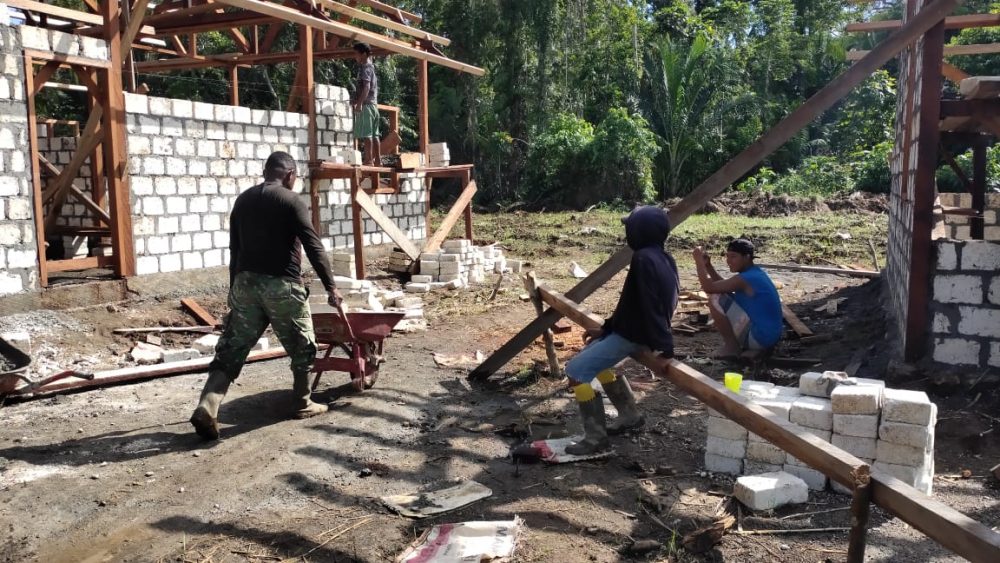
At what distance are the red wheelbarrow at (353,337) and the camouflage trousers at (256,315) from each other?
43 centimetres

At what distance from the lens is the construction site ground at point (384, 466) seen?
3.93 metres

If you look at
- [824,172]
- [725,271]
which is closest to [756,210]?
[824,172]

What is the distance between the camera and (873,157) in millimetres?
23609

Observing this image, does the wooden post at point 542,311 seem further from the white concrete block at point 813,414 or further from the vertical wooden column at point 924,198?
the vertical wooden column at point 924,198

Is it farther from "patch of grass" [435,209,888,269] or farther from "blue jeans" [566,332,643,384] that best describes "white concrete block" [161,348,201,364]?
"patch of grass" [435,209,888,269]

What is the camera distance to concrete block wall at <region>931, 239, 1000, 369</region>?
6090 mm

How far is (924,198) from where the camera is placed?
642 centimetres

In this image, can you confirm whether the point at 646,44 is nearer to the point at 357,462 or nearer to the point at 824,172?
the point at 824,172

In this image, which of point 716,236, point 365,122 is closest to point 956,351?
point 365,122

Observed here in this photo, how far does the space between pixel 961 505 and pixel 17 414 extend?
675 centimetres

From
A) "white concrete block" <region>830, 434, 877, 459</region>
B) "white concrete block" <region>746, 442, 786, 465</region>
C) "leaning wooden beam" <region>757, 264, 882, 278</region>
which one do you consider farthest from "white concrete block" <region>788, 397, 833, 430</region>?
"leaning wooden beam" <region>757, 264, 882, 278</region>

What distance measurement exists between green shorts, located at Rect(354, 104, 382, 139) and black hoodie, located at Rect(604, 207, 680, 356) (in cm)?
902

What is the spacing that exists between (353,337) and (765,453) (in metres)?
3.23

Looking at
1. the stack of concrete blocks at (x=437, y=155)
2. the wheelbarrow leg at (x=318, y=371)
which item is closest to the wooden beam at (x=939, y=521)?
the wheelbarrow leg at (x=318, y=371)
